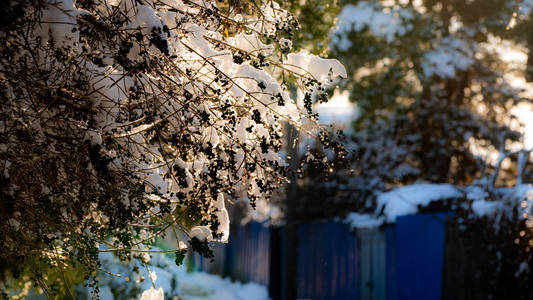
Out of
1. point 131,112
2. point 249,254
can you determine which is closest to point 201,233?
point 131,112

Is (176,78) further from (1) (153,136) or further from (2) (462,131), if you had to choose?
(2) (462,131)

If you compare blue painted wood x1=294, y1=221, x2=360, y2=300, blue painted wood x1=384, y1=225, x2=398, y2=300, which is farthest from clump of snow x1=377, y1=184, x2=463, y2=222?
blue painted wood x1=294, y1=221, x2=360, y2=300

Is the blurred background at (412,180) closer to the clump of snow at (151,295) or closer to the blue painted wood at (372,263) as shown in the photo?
the blue painted wood at (372,263)

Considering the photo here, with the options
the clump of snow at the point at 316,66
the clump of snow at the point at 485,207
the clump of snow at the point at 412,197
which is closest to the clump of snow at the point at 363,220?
the clump of snow at the point at 412,197

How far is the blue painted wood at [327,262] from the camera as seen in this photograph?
A: 11.2 meters

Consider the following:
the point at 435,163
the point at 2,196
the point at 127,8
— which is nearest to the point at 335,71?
the point at 127,8

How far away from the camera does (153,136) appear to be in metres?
3.51

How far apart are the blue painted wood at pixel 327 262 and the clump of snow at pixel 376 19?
497cm

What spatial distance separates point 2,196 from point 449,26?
13.5 meters

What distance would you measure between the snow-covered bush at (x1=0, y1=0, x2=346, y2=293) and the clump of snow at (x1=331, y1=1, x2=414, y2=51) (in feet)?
33.4

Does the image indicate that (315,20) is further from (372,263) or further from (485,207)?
(372,263)

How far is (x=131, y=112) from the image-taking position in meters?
3.40

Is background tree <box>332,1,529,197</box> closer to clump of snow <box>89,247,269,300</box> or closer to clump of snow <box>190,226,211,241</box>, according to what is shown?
clump of snow <box>89,247,269,300</box>

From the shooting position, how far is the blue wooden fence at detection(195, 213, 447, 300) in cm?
917
